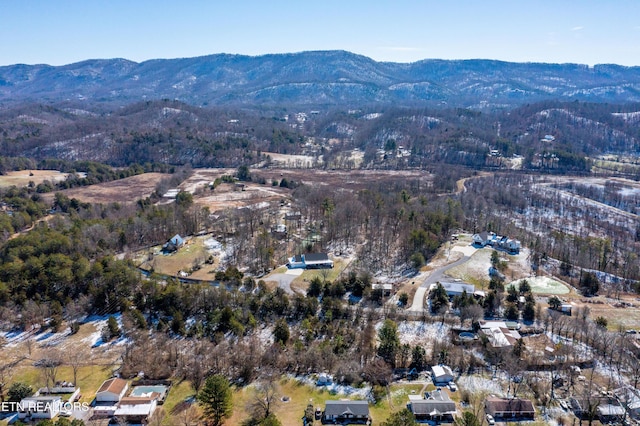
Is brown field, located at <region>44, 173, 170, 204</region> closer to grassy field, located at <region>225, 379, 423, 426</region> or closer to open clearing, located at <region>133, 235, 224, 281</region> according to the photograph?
open clearing, located at <region>133, 235, 224, 281</region>

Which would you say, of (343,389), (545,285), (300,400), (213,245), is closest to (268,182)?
(213,245)

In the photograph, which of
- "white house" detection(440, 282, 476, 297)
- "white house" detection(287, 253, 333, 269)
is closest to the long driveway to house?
"white house" detection(440, 282, 476, 297)

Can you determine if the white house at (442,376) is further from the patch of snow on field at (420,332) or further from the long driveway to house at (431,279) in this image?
the long driveway to house at (431,279)

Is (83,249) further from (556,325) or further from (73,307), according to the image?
(556,325)

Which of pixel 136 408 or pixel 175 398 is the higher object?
pixel 136 408

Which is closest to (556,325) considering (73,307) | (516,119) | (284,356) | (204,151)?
(284,356)

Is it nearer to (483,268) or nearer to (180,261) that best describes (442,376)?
(483,268)

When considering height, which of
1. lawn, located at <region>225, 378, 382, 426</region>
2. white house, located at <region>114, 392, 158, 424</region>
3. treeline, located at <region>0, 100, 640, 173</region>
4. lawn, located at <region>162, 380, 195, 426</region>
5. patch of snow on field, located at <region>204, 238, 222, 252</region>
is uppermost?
treeline, located at <region>0, 100, 640, 173</region>
